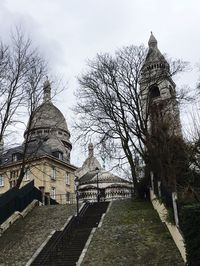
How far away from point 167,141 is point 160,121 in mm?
2243

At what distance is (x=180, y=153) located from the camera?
73.2ft

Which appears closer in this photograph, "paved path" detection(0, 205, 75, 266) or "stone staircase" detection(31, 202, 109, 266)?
"stone staircase" detection(31, 202, 109, 266)

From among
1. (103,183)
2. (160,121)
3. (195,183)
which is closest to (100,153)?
(160,121)

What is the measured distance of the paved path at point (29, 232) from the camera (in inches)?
688

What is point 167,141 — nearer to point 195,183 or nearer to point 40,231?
point 195,183

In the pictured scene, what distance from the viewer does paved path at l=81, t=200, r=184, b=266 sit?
15234 mm

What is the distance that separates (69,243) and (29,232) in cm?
345

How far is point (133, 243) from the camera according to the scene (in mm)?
17203

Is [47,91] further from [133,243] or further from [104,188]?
[104,188]

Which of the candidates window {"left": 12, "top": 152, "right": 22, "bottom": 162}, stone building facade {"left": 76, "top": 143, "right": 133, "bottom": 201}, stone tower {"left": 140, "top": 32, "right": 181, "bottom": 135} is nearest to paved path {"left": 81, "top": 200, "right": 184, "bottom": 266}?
stone tower {"left": 140, "top": 32, "right": 181, "bottom": 135}

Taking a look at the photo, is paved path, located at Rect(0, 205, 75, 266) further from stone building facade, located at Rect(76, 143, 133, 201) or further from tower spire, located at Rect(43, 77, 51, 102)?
stone building facade, located at Rect(76, 143, 133, 201)

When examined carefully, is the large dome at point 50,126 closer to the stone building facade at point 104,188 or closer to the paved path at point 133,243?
the stone building facade at point 104,188

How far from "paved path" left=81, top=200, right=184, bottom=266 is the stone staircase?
2.08ft

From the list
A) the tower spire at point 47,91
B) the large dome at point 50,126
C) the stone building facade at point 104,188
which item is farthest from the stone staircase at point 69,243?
the stone building facade at point 104,188
